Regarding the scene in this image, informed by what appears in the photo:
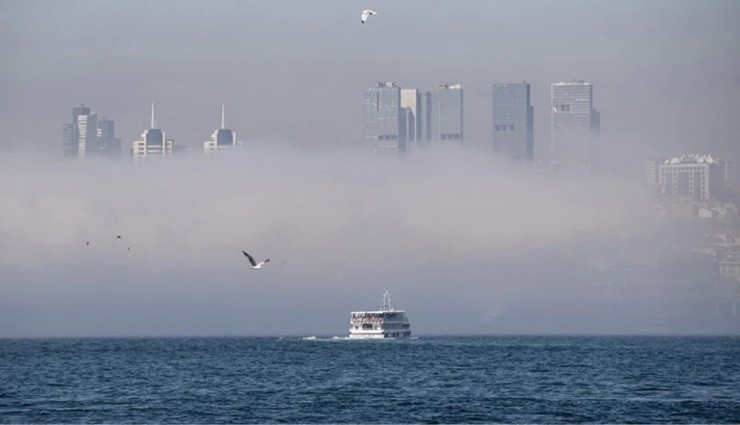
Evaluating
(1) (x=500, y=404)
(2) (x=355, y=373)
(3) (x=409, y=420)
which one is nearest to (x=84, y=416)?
(3) (x=409, y=420)

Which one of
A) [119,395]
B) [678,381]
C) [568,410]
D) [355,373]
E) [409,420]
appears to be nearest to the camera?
[409,420]

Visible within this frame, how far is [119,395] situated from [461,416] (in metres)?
35.6

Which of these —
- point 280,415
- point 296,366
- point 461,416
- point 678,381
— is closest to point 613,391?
point 678,381

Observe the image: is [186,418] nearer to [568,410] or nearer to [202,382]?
[568,410]

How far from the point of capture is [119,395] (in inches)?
4884

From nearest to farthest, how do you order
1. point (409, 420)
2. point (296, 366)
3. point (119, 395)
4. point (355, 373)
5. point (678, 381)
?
point (409, 420), point (119, 395), point (678, 381), point (355, 373), point (296, 366)

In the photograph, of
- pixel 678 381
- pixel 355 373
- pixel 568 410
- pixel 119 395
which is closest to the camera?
pixel 568 410

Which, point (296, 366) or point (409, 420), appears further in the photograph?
point (296, 366)

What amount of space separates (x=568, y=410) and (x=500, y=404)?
7.74 m

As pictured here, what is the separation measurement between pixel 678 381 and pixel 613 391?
16.5m

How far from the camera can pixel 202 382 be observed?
14238cm

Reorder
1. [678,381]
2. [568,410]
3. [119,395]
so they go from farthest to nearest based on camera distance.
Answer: [678,381], [119,395], [568,410]

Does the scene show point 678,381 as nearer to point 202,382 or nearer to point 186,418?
point 202,382

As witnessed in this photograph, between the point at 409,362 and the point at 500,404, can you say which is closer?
the point at 500,404
